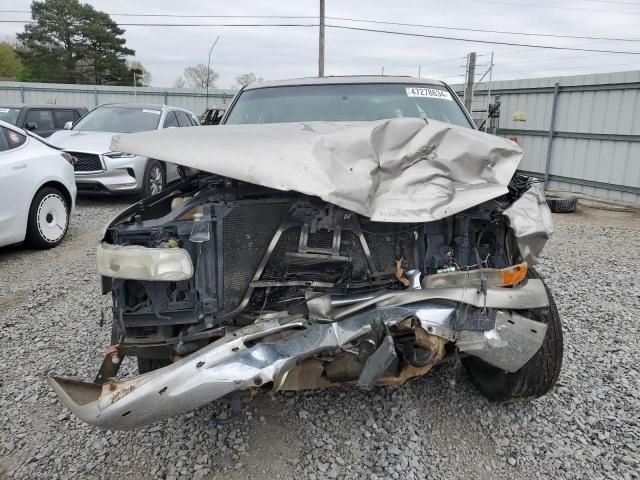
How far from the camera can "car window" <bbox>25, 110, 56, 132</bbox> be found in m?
10.7

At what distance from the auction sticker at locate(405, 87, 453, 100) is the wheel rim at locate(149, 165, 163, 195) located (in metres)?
5.98

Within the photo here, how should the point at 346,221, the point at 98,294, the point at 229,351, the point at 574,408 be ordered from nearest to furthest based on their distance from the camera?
the point at 229,351 → the point at 346,221 → the point at 574,408 → the point at 98,294

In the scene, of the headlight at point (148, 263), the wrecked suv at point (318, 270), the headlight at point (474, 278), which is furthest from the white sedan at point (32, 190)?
the headlight at point (474, 278)

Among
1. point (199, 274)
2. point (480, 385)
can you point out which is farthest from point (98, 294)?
point (480, 385)

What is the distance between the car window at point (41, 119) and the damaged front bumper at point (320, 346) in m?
10.4

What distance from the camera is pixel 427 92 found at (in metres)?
3.88

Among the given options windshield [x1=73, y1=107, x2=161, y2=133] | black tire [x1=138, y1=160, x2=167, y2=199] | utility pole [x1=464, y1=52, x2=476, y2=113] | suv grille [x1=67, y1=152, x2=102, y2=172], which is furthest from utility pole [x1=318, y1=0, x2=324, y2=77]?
suv grille [x1=67, y1=152, x2=102, y2=172]

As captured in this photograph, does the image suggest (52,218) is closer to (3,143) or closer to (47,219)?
(47,219)

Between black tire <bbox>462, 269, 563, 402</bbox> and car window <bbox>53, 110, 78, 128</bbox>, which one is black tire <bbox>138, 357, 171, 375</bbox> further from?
car window <bbox>53, 110, 78, 128</bbox>

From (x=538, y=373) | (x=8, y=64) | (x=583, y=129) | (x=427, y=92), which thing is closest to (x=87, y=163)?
(x=427, y=92)

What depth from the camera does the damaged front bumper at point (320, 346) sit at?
6.12ft

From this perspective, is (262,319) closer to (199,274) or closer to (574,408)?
(199,274)

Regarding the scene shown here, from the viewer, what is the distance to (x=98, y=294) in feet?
14.6

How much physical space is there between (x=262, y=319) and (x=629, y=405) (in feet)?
6.99
